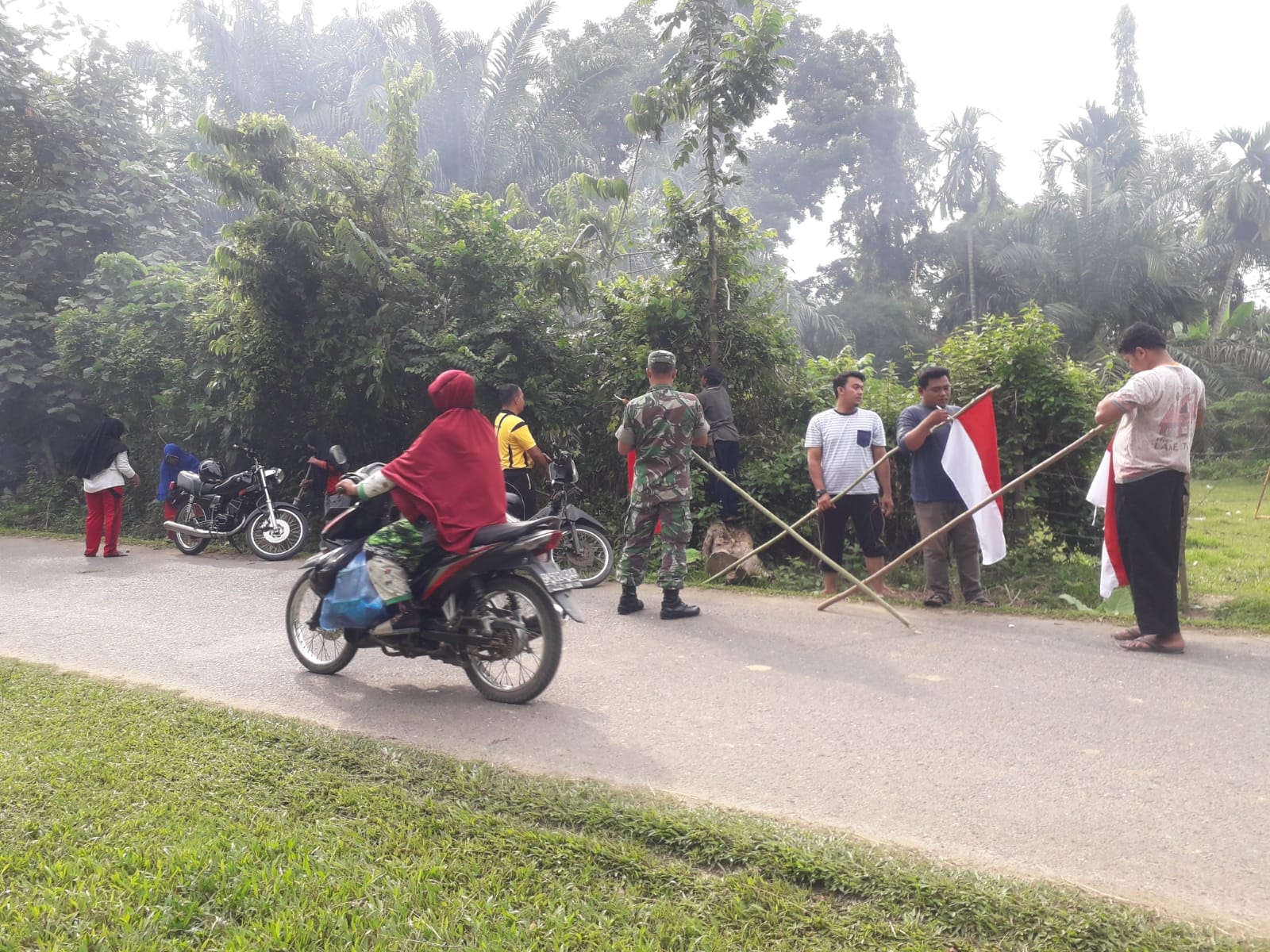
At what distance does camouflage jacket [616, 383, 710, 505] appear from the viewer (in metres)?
6.97

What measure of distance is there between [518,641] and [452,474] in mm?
933

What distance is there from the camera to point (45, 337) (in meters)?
16.3

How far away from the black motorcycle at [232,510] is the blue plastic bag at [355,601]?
6.53 meters

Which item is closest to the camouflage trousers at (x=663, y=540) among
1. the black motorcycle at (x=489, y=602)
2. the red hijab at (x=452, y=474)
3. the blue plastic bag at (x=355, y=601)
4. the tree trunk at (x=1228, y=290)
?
the black motorcycle at (x=489, y=602)

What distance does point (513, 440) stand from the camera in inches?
342

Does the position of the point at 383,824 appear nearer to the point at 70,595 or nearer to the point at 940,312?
the point at 70,595

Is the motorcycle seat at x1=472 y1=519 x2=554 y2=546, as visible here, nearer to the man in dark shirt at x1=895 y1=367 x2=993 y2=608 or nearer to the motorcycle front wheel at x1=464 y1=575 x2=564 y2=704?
the motorcycle front wheel at x1=464 y1=575 x2=564 y2=704

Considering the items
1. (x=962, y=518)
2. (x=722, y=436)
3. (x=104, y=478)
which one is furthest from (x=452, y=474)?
(x=104, y=478)

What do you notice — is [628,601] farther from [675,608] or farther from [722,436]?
[722,436]

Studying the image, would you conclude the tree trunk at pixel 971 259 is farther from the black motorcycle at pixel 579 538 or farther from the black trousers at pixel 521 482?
the black trousers at pixel 521 482

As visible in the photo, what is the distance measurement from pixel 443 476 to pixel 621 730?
160 cm

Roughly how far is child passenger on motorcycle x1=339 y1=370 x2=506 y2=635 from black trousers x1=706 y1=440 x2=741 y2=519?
4.61 meters

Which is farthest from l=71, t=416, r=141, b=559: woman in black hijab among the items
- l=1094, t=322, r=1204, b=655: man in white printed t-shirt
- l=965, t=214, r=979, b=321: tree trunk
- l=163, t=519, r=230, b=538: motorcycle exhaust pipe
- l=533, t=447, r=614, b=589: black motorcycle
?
l=965, t=214, r=979, b=321: tree trunk

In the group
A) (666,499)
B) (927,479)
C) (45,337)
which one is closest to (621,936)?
(666,499)
